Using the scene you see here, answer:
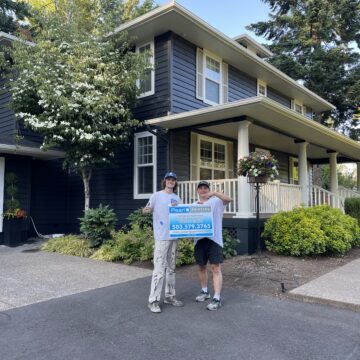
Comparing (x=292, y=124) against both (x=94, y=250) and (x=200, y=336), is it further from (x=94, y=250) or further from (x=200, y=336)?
(x=200, y=336)

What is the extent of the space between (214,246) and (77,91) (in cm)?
617

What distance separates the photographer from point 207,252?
4953 mm

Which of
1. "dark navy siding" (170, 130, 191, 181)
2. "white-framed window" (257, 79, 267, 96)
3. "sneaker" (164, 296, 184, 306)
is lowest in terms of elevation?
"sneaker" (164, 296, 184, 306)

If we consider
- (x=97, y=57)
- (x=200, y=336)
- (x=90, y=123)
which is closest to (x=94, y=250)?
(x=90, y=123)

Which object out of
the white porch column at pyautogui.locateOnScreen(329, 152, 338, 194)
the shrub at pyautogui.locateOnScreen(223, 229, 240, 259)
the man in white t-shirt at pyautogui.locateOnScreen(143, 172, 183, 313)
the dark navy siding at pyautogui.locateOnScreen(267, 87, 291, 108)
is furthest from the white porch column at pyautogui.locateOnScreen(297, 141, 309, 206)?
the man in white t-shirt at pyautogui.locateOnScreen(143, 172, 183, 313)

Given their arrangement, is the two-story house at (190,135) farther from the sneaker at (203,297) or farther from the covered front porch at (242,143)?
the sneaker at (203,297)

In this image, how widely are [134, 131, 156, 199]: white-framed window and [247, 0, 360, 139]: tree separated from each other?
1515 cm

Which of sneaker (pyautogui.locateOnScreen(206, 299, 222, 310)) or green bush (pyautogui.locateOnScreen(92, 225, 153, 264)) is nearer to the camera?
sneaker (pyautogui.locateOnScreen(206, 299, 222, 310))

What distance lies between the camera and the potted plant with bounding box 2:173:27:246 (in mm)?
10625

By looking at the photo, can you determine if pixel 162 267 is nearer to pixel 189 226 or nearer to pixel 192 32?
pixel 189 226

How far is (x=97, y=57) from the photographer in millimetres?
9758

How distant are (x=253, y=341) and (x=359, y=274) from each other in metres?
4.06

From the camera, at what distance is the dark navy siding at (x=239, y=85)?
1276 centimetres

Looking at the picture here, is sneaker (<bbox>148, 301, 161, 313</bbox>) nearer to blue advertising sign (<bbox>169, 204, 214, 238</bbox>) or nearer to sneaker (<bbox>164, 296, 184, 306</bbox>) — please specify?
sneaker (<bbox>164, 296, 184, 306</bbox>)
